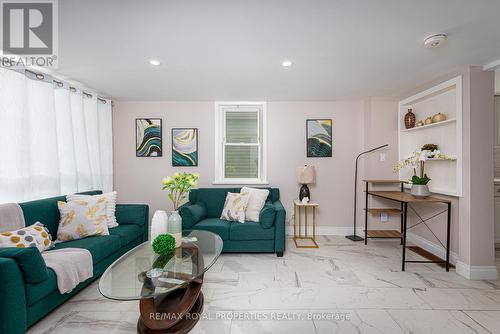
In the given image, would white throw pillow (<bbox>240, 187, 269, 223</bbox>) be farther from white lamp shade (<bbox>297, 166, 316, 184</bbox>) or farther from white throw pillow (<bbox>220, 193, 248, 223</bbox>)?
white lamp shade (<bbox>297, 166, 316, 184</bbox>)

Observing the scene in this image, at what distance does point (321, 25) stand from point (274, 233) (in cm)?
240

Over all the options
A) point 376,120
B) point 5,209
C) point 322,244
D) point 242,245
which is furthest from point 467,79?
point 5,209

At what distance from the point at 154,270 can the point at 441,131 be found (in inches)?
146

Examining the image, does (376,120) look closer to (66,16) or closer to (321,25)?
(321,25)

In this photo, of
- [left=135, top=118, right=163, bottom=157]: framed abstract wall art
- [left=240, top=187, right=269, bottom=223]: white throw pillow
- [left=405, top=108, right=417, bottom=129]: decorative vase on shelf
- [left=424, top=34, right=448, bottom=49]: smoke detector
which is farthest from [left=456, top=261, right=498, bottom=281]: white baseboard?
[left=135, top=118, right=163, bottom=157]: framed abstract wall art

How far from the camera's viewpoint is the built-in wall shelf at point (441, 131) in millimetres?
2486

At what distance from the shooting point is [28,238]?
6.24 feet

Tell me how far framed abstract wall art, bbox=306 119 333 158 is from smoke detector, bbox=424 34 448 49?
6.22 ft

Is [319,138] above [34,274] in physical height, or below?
above

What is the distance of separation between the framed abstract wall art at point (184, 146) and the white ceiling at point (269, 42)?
0.90 m

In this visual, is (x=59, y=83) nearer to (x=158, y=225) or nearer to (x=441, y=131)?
(x=158, y=225)

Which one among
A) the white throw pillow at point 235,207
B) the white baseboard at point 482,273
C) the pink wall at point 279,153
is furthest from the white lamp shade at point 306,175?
the white baseboard at point 482,273

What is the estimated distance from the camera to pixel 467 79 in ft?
7.79

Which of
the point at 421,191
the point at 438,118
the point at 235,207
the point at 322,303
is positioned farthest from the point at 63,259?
the point at 438,118
